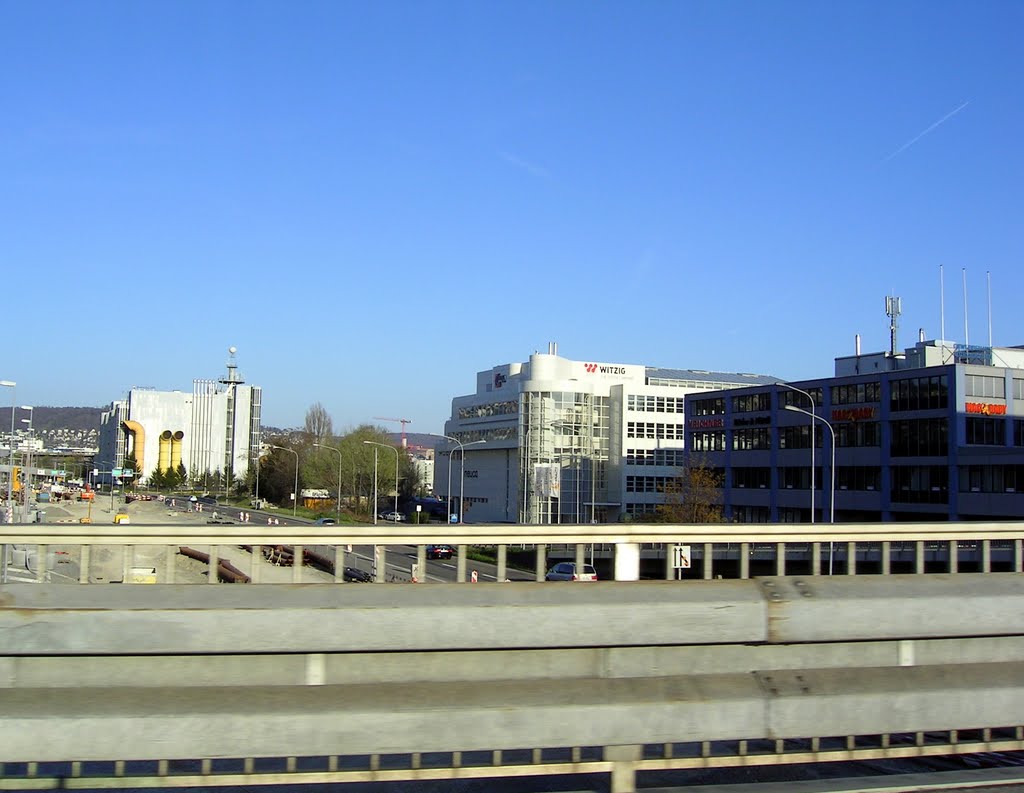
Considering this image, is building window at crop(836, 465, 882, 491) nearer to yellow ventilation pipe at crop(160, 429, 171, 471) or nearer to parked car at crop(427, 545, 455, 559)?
parked car at crop(427, 545, 455, 559)

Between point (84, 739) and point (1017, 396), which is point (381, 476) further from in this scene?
point (84, 739)

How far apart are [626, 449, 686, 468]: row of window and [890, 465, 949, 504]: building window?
35574mm

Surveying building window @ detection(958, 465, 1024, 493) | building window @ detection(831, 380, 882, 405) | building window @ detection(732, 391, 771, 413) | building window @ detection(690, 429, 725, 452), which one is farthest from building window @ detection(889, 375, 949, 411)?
building window @ detection(690, 429, 725, 452)

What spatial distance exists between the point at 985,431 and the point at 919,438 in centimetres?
376

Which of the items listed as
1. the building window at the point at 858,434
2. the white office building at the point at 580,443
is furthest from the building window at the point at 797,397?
the white office building at the point at 580,443

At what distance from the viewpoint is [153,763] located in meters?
4.86

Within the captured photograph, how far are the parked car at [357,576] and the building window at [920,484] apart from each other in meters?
57.3

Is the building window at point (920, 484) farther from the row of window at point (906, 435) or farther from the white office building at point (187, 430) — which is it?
the white office building at point (187, 430)

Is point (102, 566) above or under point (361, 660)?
above

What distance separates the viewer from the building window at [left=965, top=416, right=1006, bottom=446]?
2287 inches

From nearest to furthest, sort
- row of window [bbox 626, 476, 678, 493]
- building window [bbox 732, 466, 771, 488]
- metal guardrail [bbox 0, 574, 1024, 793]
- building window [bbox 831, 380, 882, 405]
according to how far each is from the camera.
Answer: metal guardrail [bbox 0, 574, 1024, 793] → building window [bbox 831, 380, 882, 405] → building window [bbox 732, 466, 771, 488] → row of window [bbox 626, 476, 678, 493]

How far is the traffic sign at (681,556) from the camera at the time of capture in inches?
236

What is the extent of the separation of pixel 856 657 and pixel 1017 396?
204ft

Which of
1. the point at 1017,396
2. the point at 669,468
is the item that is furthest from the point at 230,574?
the point at 669,468
